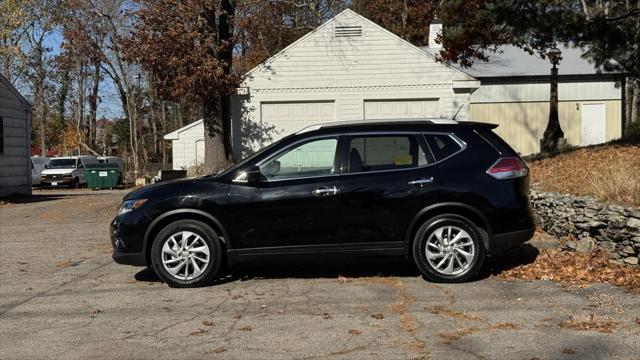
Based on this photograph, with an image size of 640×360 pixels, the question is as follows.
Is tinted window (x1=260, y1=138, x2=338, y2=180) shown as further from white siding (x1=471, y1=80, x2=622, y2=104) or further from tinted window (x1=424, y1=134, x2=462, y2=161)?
white siding (x1=471, y1=80, x2=622, y2=104)

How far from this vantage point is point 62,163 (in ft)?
121

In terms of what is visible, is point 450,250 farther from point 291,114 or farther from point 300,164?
point 291,114

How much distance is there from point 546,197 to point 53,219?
35.0ft

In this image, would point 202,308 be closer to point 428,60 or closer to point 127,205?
point 127,205

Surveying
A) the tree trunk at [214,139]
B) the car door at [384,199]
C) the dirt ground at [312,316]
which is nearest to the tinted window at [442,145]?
the car door at [384,199]

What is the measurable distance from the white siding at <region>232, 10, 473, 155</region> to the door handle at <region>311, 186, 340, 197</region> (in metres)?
11.9

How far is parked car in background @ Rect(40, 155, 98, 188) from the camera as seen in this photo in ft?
118

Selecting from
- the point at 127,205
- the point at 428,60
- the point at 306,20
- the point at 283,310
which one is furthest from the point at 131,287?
the point at 306,20

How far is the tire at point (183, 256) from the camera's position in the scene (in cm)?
729

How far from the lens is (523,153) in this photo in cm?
3003

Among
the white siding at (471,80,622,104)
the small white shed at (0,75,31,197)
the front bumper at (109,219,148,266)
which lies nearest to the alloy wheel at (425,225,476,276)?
the front bumper at (109,219,148,266)

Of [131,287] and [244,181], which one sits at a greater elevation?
[244,181]

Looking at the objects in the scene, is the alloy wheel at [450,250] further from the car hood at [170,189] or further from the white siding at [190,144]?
the white siding at [190,144]

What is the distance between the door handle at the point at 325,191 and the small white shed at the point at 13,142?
17606 mm
